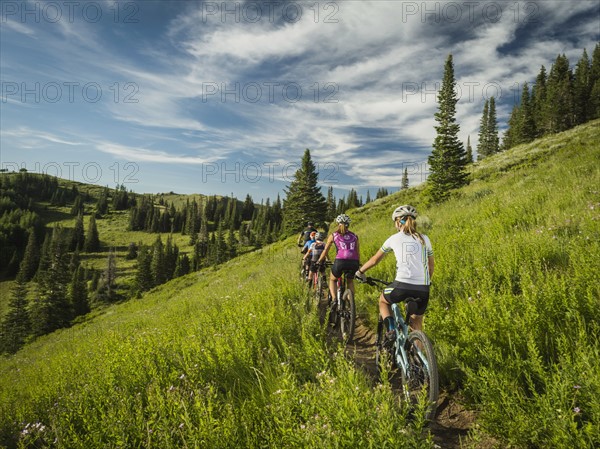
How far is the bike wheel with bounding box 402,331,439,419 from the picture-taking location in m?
3.23

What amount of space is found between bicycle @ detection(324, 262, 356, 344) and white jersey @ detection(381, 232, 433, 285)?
7.03 feet

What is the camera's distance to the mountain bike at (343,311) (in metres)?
6.14

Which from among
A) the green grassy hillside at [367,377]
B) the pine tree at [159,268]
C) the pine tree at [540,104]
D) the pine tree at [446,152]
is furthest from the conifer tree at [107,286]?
the pine tree at [540,104]

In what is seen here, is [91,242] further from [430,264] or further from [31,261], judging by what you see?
[430,264]

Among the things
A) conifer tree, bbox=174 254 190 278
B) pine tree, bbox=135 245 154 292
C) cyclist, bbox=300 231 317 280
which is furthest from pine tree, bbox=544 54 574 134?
pine tree, bbox=135 245 154 292

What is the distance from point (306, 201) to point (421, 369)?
150 feet

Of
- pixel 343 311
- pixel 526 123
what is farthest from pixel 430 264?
pixel 526 123

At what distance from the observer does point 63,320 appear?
68.7 metres

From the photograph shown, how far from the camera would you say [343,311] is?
21.1ft

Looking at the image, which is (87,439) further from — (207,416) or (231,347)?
(231,347)

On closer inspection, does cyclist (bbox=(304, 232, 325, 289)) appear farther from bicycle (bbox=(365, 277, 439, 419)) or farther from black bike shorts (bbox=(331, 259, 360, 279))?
bicycle (bbox=(365, 277, 439, 419))

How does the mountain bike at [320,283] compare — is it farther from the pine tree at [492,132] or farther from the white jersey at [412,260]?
the pine tree at [492,132]

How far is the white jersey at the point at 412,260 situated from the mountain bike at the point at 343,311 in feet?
7.03

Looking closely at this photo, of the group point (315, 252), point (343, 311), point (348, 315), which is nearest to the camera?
point (348, 315)
